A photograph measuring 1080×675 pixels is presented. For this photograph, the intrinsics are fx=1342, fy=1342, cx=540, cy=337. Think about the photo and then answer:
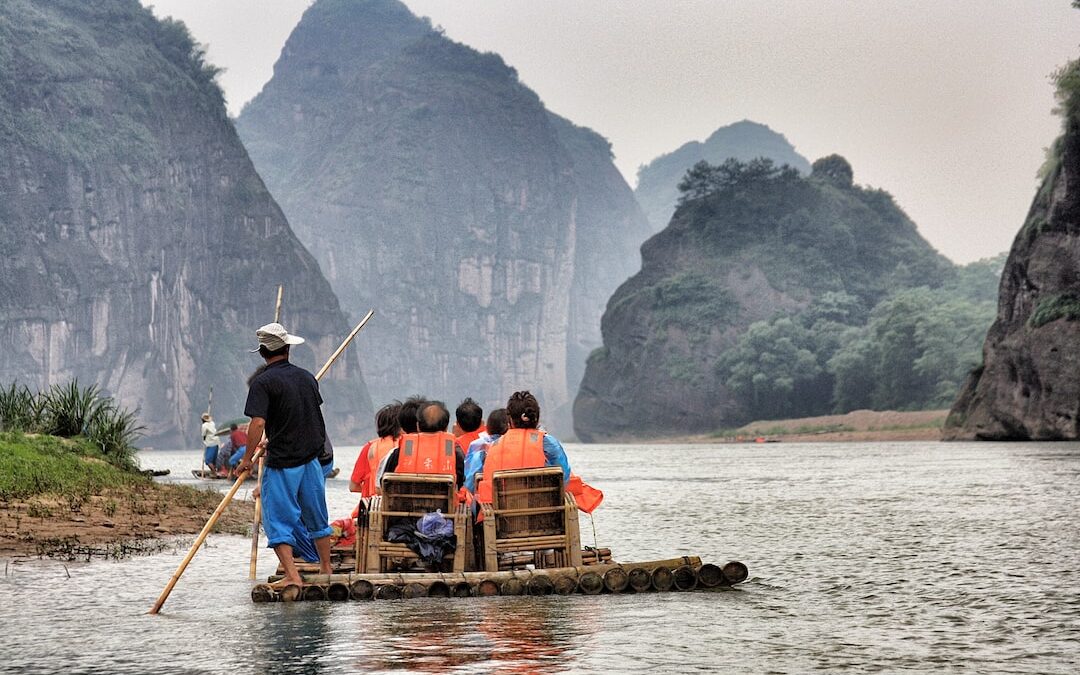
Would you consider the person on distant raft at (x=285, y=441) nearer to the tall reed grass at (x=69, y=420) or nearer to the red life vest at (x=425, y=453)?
the red life vest at (x=425, y=453)

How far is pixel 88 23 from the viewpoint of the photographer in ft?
540

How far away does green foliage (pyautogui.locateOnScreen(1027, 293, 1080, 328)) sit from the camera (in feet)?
214

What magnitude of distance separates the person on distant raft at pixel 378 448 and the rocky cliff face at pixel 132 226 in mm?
137925

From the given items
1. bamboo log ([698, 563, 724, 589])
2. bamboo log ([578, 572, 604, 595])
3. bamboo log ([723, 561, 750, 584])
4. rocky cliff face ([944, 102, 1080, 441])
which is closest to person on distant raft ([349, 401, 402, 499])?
bamboo log ([578, 572, 604, 595])

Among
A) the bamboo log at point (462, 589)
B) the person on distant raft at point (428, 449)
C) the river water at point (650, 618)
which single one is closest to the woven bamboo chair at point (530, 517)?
the bamboo log at point (462, 589)

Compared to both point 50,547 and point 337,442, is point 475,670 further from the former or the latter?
point 337,442

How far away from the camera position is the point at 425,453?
12195mm

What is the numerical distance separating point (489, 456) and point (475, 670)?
4.77 m

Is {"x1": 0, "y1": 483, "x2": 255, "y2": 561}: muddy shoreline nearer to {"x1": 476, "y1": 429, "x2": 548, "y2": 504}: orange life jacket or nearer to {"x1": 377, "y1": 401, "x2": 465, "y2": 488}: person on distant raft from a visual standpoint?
{"x1": 377, "y1": 401, "x2": 465, "y2": 488}: person on distant raft

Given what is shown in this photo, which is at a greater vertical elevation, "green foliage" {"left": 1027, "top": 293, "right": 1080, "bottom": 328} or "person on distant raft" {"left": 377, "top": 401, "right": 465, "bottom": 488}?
"green foliage" {"left": 1027, "top": 293, "right": 1080, "bottom": 328}

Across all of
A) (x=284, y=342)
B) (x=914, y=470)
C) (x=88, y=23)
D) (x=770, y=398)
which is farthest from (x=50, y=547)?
(x=88, y=23)

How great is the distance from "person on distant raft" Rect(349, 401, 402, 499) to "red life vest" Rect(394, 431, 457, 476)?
1.67 ft

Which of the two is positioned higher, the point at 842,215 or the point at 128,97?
the point at 128,97

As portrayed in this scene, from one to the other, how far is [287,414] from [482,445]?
270cm
